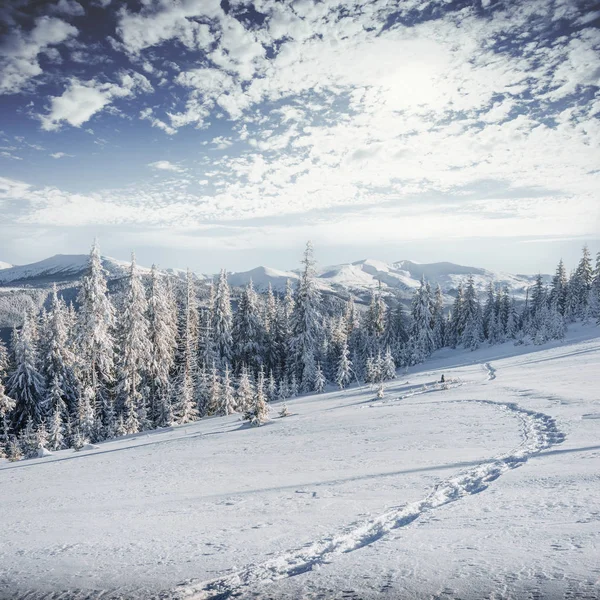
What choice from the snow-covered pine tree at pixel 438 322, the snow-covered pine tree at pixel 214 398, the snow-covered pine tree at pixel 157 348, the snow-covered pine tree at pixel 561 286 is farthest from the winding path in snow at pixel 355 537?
the snow-covered pine tree at pixel 561 286

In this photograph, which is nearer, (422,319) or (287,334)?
(287,334)

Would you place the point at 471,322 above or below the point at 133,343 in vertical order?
below

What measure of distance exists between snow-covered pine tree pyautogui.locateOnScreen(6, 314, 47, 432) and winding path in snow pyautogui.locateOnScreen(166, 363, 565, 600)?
4182 cm

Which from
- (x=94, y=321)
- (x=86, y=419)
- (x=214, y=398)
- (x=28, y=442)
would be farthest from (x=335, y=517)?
(x=28, y=442)

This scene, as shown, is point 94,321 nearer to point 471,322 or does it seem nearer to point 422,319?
point 422,319

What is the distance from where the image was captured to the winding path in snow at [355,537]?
14.8 feet

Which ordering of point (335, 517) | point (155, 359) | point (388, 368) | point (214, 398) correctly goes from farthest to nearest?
point (155, 359) → point (214, 398) → point (388, 368) → point (335, 517)

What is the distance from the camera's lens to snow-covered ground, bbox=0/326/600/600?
4379 millimetres

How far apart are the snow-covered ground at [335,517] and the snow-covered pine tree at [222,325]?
37.2 metres

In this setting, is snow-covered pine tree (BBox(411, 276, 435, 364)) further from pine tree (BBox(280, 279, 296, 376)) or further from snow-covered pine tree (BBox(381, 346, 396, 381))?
snow-covered pine tree (BBox(381, 346, 396, 381))

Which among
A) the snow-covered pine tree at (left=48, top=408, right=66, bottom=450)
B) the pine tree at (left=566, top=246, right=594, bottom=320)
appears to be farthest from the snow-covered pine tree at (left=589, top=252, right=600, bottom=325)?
the snow-covered pine tree at (left=48, top=408, right=66, bottom=450)

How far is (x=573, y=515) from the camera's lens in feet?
17.2

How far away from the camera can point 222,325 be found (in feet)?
167

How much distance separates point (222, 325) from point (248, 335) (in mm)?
3785
